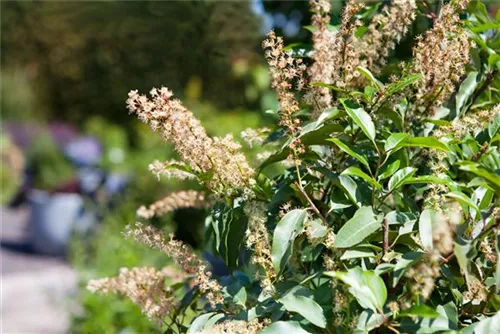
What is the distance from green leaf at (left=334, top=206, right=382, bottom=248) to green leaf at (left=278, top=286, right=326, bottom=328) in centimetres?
8

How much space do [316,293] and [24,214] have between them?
8556mm

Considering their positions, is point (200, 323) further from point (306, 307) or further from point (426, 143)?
point (426, 143)

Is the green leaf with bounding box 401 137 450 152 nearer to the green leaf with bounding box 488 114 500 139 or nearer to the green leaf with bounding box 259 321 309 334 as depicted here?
the green leaf with bounding box 488 114 500 139

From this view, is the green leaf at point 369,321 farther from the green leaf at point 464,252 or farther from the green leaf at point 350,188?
the green leaf at point 350,188

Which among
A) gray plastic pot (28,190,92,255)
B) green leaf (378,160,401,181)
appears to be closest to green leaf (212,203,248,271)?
green leaf (378,160,401,181)

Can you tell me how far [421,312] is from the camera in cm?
94

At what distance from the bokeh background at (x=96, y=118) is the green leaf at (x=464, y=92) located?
332 millimetres

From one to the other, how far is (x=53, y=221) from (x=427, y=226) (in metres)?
6.15

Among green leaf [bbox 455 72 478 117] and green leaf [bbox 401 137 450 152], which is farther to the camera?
green leaf [bbox 455 72 478 117]

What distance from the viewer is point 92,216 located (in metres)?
6.34

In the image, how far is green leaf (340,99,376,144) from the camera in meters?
1.14

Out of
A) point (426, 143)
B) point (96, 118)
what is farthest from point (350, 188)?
point (96, 118)

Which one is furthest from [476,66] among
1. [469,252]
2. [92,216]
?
[92,216]

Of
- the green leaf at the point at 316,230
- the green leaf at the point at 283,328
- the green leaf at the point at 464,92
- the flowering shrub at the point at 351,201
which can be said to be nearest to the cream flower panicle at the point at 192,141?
the flowering shrub at the point at 351,201
